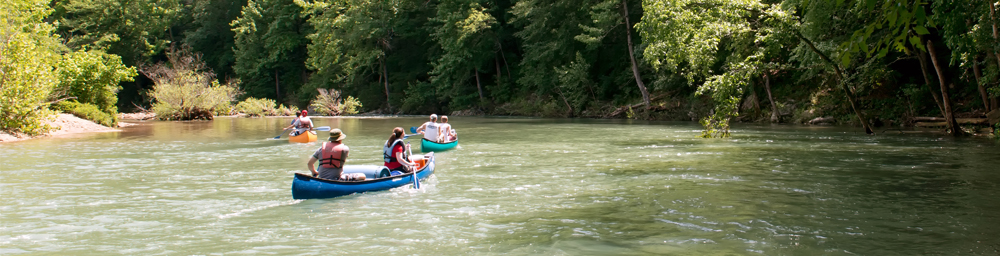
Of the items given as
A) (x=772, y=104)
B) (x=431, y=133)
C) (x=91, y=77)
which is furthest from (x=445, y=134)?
(x=91, y=77)

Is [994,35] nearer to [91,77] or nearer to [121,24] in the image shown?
[91,77]

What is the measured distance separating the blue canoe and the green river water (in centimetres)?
15

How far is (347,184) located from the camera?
973 centimetres

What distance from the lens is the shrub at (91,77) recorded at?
3009cm

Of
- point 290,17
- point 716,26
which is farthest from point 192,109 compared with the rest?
point 716,26

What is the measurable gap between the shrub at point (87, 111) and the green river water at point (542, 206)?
1625 centimetres

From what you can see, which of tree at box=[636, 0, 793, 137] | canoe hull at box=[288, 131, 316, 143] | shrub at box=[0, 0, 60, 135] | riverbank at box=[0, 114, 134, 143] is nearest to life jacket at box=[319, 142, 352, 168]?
tree at box=[636, 0, 793, 137]

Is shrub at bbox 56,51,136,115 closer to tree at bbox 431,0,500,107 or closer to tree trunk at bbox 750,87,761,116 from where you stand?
tree at bbox 431,0,500,107

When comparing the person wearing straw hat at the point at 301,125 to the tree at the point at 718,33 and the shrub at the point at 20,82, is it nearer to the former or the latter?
the shrub at the point at 20,82

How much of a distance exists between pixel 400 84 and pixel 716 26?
43124 millimetres

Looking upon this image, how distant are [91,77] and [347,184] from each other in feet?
95.5

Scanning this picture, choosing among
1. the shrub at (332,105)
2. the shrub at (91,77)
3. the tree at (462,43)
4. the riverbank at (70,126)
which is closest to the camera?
the riverbank at (70,126)

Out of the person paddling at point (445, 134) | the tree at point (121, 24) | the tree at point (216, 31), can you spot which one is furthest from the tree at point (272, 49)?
the person paddling at point (445, 134)

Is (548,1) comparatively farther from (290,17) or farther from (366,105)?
(290,17)
